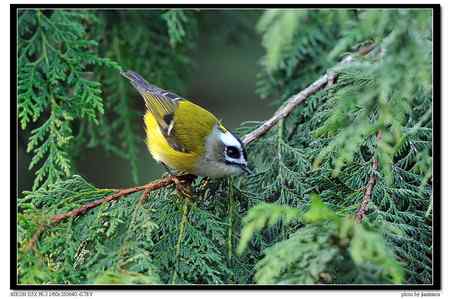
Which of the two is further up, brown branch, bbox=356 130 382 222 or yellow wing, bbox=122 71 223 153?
yellow wing, bbox=122 71 223 153

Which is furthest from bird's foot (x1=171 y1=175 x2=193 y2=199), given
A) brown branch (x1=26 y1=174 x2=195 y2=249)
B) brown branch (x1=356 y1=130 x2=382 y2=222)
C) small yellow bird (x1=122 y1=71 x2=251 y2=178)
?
brown branch (x1=356 y1=130 x2=382 y2=222)

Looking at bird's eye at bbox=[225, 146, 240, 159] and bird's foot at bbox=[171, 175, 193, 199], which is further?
bird's eye at bbox=[225, 146, 240, 159]

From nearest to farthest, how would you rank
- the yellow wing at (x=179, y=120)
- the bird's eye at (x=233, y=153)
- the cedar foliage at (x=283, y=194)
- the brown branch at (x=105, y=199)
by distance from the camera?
the cedar foliage at (x=283, y=194) → the brown branch at (x=105, y=199) → the bird's eye at (x=233, y=153) → the yellow wing at (x=179, y=120)

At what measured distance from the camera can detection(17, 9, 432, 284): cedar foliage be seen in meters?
1.68

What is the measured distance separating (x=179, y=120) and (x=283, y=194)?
29.8 inches

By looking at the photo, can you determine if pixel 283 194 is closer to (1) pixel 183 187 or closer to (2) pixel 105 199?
(1) pixel 183 187

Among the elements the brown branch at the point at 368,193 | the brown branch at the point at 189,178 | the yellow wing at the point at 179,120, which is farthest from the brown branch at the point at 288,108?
the brown branch at the point at 368,193

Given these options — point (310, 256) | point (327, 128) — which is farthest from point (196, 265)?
point (327, 128)

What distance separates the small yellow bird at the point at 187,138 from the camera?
102 inches

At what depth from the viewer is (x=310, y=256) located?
1786mm

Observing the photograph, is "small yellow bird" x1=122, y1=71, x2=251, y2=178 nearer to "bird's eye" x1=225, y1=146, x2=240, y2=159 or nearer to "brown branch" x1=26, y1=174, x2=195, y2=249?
"bird's eye" x1=225, y1=146, x2=240, y2=159

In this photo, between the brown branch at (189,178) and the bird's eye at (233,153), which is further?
the bird's eye at (233,153)

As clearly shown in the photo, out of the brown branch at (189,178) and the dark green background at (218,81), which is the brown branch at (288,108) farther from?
the dark green background at (218,81)

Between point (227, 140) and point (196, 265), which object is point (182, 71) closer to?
point (227, 140)
